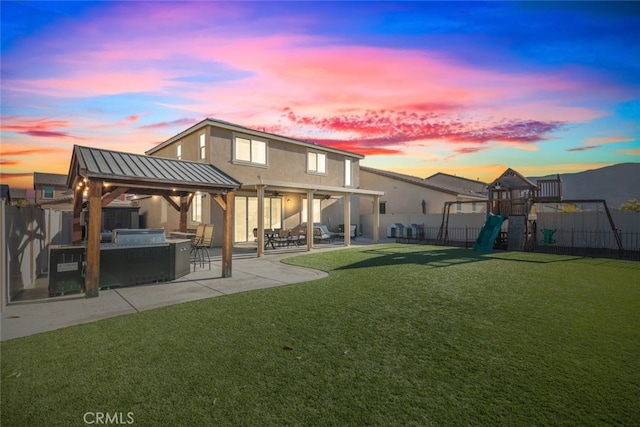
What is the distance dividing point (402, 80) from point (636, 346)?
1111 centimetres

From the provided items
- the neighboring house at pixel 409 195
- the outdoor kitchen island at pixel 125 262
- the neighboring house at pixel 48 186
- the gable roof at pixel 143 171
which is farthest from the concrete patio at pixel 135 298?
the neighboring house at pixel 48 186

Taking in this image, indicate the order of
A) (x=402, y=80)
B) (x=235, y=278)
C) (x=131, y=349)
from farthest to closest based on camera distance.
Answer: (x=402, y=80), (x=235, y=278), (x=131, y=349)

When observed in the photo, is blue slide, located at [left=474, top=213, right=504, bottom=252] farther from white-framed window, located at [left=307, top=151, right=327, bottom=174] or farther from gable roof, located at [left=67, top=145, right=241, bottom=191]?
gable roof, located at [left=67, top=145, right=241, bottom=191]

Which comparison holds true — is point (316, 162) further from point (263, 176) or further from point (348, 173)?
point (263, 176)

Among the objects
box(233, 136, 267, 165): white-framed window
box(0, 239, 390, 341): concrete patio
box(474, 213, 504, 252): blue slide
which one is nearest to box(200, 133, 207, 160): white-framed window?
box(233, 136, 267, 165): white-framed window

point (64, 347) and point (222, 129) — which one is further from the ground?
point (222, 129)

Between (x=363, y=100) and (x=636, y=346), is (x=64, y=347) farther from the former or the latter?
(x=363, y=100)

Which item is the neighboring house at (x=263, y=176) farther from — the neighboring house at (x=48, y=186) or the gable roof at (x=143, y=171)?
the neighboring house at (x=48, y=186)

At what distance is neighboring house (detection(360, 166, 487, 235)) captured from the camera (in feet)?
81.2

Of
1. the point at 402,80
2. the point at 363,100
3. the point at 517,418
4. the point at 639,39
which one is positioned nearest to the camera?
the point at 517,418

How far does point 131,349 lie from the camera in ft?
14.1

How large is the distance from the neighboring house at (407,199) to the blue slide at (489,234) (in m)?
5.21

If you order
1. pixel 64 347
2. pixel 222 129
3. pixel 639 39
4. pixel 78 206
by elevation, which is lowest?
pixel 64 347

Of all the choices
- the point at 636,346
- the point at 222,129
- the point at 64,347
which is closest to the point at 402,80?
the point at 222,129
